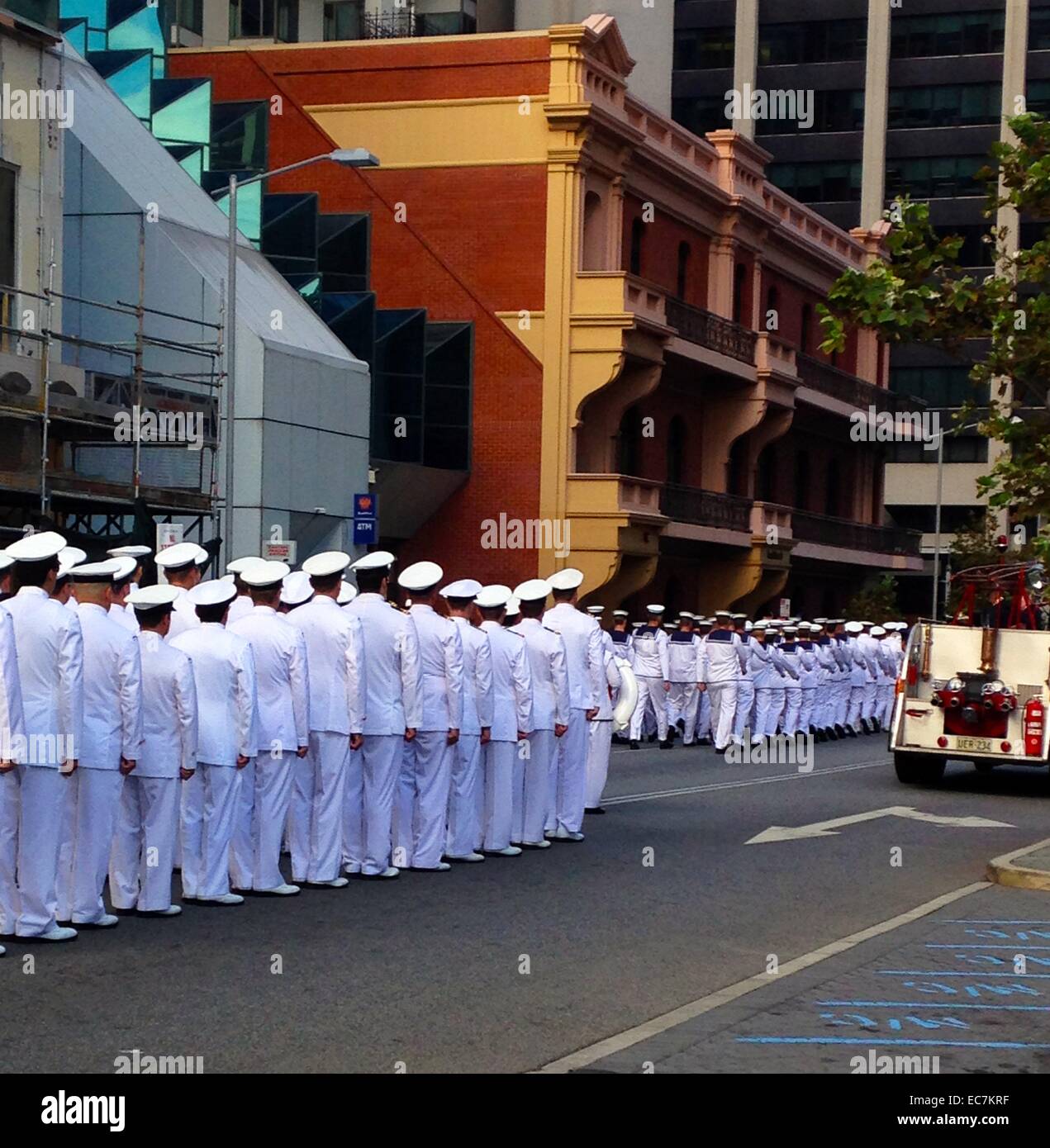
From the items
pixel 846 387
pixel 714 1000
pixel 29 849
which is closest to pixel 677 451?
pixel 846 387

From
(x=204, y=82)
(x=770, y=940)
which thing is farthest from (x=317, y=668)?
(x=204, y=82)

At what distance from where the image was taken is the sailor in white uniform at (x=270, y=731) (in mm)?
12914

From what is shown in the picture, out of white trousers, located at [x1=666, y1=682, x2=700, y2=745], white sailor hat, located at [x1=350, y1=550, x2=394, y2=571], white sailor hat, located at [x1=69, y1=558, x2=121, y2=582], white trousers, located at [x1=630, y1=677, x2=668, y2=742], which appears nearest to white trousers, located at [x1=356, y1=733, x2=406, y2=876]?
white sailor hat, located at [x1=350, y1=550, x2=394, y2=571]

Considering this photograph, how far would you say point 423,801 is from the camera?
1456 centimetres

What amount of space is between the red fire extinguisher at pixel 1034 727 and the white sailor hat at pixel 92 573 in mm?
13406

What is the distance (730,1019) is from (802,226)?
156 feet

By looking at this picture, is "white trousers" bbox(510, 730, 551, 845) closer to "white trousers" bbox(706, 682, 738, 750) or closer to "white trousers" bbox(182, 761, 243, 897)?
"white trousers" bbox(182, 761, 243, 897)

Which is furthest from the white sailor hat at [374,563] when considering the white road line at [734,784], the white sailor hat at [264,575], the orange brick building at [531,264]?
the orange brick building at [531,264]

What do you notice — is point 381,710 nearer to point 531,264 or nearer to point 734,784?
point 734,784

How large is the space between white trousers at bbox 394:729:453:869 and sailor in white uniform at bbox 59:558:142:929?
3.10 metres

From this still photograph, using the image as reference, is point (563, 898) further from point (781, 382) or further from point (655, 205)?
point (781, 382)

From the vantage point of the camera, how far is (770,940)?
11656 mm

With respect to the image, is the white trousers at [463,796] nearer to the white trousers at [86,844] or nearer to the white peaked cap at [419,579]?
the white peaked cap at [419,579]

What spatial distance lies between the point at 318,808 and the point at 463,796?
1756mm
